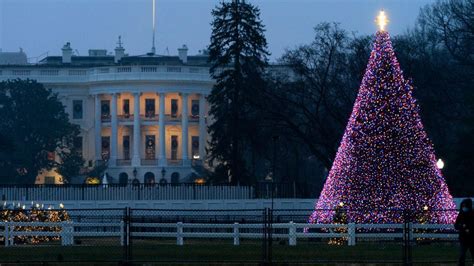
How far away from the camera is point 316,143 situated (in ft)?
302

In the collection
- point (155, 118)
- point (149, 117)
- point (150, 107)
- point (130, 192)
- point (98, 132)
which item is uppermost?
point (150, 107)

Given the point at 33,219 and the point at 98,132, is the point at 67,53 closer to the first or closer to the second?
the point at 98,132

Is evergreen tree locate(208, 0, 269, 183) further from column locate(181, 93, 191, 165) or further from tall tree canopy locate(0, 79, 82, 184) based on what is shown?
column locate(181, 93, 191, 165)

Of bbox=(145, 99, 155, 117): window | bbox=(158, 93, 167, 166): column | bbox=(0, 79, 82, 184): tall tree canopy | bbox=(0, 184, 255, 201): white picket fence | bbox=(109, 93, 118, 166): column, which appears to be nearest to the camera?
bbox=(0, 184, 255, 201): white picket fence

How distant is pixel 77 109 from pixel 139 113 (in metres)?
8.82

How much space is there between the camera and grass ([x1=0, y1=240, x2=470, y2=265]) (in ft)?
151

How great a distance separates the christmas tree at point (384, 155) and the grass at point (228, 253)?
4.61m

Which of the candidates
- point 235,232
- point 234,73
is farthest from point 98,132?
point 235,232

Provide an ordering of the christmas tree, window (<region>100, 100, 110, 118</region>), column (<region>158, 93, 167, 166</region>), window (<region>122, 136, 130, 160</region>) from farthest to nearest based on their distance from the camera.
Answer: window (<region>100, 100, 110, 118</region>) < window (<region>122, 136, 130, 160</region>) < column (<region>158, 93, 167, 166</region>) < the christmas tree

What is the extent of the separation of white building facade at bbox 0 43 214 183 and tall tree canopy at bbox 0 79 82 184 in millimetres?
9444

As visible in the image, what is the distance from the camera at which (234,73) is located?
10150 cm

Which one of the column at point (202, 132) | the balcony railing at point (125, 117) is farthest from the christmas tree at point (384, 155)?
the balcony railing at point (125, 117)

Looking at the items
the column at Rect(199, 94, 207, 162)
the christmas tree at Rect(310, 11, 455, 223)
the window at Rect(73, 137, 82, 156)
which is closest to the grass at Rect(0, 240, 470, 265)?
the christmas tree at Rect(310, 11, 455, 223)

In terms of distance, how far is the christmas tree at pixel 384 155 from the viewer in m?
58.8
